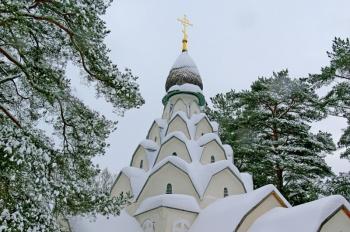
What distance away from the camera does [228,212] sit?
499 inches

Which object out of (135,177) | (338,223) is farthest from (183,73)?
(338,223)

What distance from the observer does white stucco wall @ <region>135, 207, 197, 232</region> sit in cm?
1358

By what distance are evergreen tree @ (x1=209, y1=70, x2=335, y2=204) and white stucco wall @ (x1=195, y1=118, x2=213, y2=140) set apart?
2.95 metres

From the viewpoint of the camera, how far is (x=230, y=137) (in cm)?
2239

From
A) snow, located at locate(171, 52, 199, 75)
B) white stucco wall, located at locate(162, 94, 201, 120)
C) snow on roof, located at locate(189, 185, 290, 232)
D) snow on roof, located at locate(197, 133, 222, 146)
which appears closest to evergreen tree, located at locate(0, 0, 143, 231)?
snow on roof, located at locate(189, 185, 290, 232)

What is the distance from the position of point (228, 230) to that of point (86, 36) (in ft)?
25.9

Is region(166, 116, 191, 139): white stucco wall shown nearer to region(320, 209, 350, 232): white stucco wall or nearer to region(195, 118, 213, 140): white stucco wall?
region(195, 118, 213, 140): white stucco wall

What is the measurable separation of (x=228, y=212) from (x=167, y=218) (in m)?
2.31

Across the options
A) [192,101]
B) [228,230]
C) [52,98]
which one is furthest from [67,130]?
[192,101]

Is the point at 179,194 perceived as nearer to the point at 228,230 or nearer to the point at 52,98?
the point at 228,230

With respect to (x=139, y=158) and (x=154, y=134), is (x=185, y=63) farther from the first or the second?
(x=139, y=158)

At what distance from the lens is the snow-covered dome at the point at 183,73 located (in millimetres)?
20172

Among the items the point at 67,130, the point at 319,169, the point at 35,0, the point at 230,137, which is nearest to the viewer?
the point at 35,0

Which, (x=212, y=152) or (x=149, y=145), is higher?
(x=149, y=145)
